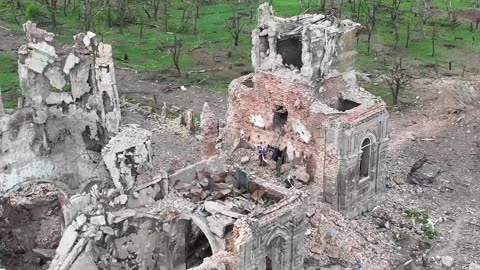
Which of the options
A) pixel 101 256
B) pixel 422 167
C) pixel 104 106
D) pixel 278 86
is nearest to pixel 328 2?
pixel 422 167

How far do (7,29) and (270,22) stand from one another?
25334 mm

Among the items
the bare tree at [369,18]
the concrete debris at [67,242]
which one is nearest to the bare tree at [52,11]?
the bare tree at [369,18]

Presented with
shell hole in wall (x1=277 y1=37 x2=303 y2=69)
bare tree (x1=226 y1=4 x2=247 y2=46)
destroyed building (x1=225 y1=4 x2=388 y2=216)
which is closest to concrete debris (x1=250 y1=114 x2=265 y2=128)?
destroyed building (x1=225 y1=4 x2=388 y2=216)

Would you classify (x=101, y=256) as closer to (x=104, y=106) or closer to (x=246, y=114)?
(x=104, y=106)

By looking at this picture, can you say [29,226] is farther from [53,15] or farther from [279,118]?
[53,15]

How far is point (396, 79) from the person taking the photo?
34.3 m

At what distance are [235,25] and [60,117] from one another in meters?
23.2

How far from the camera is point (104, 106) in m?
22.4

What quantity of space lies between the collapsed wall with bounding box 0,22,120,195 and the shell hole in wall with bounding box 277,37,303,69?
6.71m

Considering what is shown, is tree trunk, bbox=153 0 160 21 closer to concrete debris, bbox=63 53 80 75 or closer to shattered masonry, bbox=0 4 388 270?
shattered masonry, bbox=0 4 388 270

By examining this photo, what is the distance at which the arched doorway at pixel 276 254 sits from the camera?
19.6 metres

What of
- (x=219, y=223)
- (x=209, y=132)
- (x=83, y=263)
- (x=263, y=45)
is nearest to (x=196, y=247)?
(x=219, y=223)

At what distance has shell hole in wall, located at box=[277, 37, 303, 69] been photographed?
2582 centimetres

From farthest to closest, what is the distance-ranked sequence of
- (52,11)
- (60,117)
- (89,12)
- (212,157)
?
(52,11) → (89,12) → (60,117) → (212,157)
